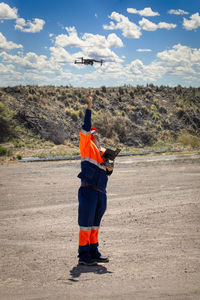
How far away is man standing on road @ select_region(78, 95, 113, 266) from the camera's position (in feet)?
16.5

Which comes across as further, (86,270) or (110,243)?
(110,243)

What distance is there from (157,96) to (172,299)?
48.8m

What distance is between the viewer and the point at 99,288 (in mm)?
4180

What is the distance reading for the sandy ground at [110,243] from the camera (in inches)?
166

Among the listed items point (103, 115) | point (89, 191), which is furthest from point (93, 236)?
point (103, 115)

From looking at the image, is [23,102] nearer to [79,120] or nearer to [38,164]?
[79,120]

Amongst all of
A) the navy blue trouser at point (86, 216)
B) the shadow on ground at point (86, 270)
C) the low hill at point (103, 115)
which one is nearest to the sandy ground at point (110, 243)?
the shadow on ground at point (86, 270)

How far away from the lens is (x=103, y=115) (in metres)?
36.2

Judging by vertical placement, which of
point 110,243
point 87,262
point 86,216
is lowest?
point 110,243

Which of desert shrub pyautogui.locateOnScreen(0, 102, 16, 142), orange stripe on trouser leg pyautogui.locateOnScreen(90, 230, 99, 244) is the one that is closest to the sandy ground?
orange stripe on trouser leg pyautogui.locateOnScreen(90, 230, 99, 244)

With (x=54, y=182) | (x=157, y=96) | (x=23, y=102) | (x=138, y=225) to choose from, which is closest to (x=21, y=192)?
(x=54, y=182)

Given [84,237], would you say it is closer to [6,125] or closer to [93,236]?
[93,236]

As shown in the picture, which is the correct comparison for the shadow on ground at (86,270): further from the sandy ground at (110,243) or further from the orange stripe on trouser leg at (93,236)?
the orange stripe on trouser leg at (93,236)

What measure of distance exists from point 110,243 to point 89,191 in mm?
1630
